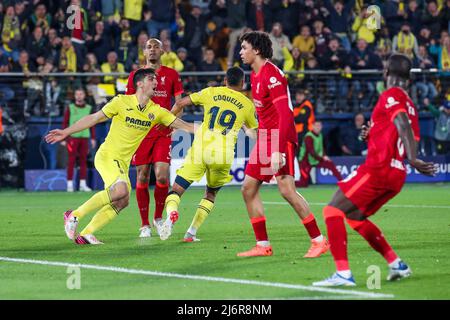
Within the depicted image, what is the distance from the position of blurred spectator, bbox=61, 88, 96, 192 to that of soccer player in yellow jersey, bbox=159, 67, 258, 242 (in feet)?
37.1

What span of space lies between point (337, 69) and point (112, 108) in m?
15.2

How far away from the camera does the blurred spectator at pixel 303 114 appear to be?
25.5m

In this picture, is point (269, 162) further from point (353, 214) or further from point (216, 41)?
point (216, 41)

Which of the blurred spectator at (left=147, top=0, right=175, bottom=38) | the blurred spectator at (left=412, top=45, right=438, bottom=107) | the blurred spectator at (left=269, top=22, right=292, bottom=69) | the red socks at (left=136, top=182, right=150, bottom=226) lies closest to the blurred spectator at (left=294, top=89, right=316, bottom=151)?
the blurred spectator at (left=269, top=22, right=292, bottom=69)

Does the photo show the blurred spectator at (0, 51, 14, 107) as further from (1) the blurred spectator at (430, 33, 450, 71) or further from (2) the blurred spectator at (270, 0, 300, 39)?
(1) the blurred spectator at (430, 33, 450, 71)

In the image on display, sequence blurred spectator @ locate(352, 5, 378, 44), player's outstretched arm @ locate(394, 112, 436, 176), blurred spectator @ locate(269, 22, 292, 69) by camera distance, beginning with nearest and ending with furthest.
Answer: player's outstretched arm @ locate(394, 112, 436, 176), blurred spectator @ locate(269, 22, 292, 69), blurred spectator @ locate(352, 5, 378, 44)

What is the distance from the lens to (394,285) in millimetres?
9156

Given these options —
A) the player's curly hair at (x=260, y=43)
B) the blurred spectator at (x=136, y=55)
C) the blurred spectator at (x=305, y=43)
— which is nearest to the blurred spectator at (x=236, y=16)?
the blurred spectator at (x=305, y=43)

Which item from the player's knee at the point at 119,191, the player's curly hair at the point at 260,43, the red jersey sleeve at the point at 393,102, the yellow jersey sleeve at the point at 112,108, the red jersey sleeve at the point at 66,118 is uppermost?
the player's curly hair at the point at 260,43

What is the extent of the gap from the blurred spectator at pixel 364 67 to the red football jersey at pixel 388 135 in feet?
59.4

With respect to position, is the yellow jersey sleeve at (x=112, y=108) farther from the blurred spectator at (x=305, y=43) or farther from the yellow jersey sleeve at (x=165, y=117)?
the blurred spectator at (x=305, y=43)

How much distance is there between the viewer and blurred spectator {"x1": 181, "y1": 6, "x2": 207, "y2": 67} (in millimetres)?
27531

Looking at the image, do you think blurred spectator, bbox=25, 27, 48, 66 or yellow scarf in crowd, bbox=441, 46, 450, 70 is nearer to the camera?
blurred spectator, bbox=25, 27, 48, 66

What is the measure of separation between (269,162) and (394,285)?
277 cm
